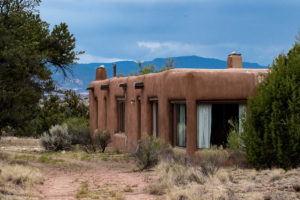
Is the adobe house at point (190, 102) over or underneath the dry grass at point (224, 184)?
over

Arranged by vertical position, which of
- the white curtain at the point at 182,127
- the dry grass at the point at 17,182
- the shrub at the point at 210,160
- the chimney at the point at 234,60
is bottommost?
the dry grass at the point at 17,182

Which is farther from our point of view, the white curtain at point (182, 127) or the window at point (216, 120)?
the white curtain at point (182, 127)

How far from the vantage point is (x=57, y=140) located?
24891 mm

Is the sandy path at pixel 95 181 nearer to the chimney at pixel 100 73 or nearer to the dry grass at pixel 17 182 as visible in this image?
the dry grass at pixel 17 182

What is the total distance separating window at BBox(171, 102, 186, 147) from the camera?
55.9 feet

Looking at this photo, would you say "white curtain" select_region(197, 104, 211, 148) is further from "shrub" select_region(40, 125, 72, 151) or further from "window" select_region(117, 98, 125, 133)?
"shrub" select_region(40, 125, 72, 151)

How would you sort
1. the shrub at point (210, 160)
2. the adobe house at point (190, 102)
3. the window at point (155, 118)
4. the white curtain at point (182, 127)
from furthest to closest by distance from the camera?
the window at point (155, 118) → the white curtain at point (182, 127) → the adobe house at point (190, 102) → the shrub at point (210, 160)

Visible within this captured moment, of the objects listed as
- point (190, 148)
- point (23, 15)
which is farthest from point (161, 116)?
point (23, 15)

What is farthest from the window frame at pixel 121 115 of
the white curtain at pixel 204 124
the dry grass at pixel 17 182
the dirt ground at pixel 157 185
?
the dry grass at pixel 17 182

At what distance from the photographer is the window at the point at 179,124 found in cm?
1703

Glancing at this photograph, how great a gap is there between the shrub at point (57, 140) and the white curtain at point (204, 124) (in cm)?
1061

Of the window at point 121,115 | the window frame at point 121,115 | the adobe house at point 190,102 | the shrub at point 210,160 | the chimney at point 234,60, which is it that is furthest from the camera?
the window at point 121,115

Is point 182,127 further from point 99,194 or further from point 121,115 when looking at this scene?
point 121,115

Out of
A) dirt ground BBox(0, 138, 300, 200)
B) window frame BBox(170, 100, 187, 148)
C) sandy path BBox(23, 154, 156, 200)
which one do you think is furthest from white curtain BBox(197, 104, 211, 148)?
sandy path BBox(23, 154, 156, 200)
